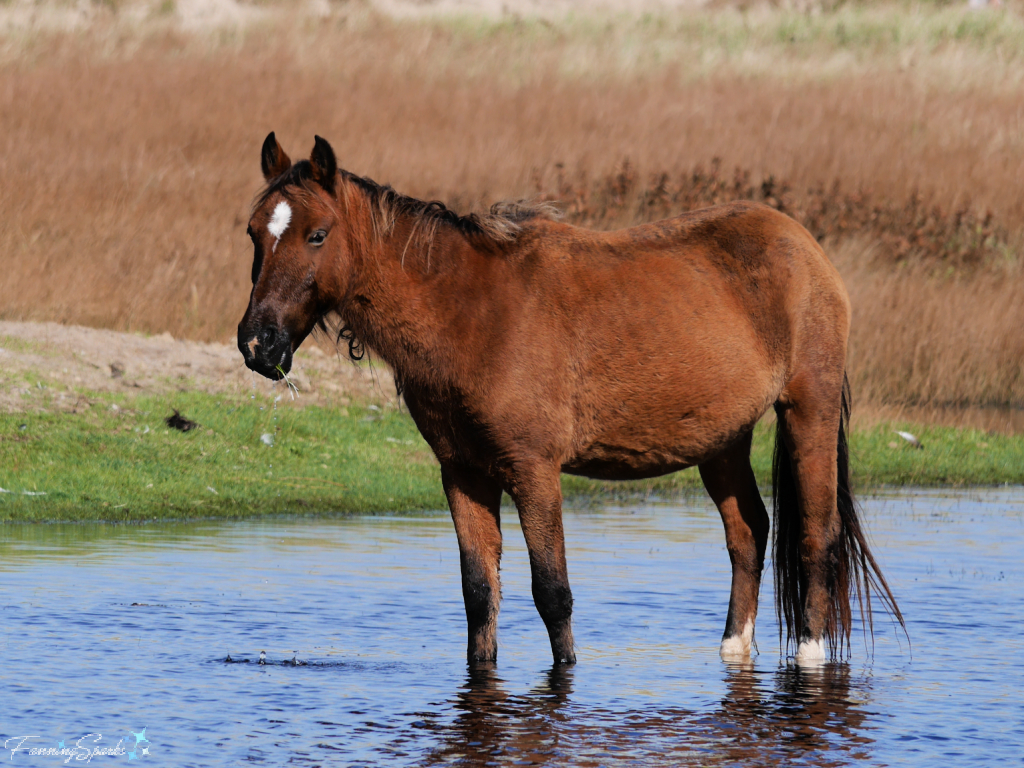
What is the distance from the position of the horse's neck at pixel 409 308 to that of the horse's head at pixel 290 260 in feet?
0.70

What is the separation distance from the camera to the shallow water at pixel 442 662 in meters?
5.21

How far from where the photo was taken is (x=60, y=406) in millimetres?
11984

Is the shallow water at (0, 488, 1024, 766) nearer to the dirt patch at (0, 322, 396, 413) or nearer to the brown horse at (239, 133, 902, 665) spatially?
the brown horse at (239, 133, 902, 665)

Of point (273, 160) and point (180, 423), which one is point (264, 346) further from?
point (180, 423)

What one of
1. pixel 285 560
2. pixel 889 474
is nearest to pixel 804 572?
pixel 285 560

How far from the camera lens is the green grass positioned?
1053 centimetres

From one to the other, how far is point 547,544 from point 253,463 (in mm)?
5937

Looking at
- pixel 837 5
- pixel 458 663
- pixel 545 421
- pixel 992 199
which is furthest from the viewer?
pixel 837 5

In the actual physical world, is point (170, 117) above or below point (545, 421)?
above

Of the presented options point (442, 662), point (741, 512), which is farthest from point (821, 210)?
point (442, 662)

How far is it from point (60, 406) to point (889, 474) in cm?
679

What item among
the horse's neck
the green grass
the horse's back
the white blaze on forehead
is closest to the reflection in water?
the horse's back

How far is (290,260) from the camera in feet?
18.8

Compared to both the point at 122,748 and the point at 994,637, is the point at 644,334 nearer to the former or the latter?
the point at 994,637
